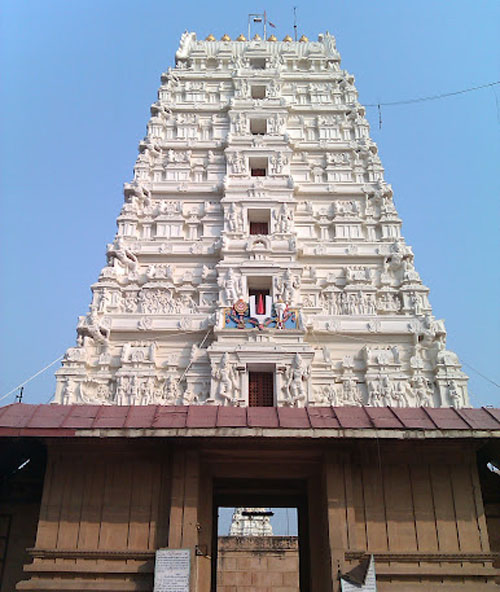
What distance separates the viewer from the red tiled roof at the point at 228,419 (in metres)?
9.83

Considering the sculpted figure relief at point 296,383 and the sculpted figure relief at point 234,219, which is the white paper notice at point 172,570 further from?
the sculpted figure relief at point 234,219

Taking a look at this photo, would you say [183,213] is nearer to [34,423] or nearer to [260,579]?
[34,423]

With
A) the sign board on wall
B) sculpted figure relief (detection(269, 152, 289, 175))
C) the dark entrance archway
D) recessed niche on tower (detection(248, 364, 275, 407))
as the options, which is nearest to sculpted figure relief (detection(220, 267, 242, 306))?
recessed niche on tower (detection(248, 364, 275, 407))

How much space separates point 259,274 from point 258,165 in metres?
6.30

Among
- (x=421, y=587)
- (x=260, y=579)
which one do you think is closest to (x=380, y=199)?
(x=421, y=587)

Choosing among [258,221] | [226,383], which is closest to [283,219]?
[258,221]

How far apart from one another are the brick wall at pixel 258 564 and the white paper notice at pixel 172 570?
17420 mm

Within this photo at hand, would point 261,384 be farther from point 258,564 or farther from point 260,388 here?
point 258,564

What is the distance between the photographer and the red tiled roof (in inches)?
387

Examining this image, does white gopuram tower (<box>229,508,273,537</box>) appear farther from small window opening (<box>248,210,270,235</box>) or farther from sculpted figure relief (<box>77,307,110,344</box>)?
sculpted figure relief (<box>77,307,110,344</box>)

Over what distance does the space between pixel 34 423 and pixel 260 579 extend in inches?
750

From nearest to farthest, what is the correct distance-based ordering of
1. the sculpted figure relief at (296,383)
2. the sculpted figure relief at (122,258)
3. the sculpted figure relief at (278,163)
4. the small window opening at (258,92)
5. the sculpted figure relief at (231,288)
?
the sculpted figure relief at (296,383), the sculpted figure relief at (231,288), the sculpted figure relief at (122,258), the sculpted figure relief at (278,163), the small window opening at (258,92)

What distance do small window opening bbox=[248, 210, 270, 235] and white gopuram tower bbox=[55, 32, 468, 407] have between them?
57 mm

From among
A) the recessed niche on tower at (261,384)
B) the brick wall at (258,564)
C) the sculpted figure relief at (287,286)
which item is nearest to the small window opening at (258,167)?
the sculpted figure relief at (287,286)
